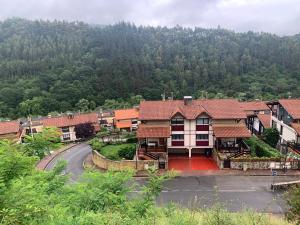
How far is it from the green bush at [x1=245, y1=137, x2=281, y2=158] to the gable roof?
29.0 m

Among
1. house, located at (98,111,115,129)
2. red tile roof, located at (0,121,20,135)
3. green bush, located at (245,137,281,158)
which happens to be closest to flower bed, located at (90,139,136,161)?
green bush, located at (245,137,281,158)

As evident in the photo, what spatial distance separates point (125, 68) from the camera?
101000 mm

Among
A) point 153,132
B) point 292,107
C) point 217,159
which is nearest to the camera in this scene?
point 217,159

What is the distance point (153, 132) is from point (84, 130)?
69.2ft

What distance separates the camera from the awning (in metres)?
37.6

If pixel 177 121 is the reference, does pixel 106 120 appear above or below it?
below

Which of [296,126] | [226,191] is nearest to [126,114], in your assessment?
[296,126]

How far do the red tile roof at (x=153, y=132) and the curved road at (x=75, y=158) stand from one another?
26.1 ft

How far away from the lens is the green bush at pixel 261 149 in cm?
3674

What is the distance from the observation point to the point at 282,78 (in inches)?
3999

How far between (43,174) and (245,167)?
81.4 ft

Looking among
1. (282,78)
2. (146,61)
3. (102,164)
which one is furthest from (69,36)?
(102,164)

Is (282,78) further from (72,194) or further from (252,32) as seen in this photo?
(72,194)

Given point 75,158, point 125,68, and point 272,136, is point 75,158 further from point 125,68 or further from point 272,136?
point 125,68
